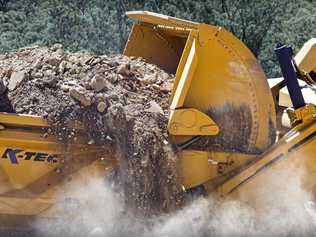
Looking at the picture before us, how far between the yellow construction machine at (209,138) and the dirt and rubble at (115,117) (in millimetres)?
105

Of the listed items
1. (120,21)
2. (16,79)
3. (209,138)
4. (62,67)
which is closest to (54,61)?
(62,67)

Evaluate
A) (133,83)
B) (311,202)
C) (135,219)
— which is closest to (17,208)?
(135,219)

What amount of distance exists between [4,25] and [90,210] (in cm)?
761

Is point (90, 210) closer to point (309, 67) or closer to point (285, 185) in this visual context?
point (285, 185)

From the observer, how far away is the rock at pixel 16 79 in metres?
5.63

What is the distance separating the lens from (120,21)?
1238cm

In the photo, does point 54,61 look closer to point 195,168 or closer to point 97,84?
point 97,84

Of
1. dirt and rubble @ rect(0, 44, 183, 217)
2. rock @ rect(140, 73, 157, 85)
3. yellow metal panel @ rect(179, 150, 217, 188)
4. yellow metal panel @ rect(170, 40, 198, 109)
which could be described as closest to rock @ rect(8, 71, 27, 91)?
dirt and rubble @ rect(0, 44, 183, 217)

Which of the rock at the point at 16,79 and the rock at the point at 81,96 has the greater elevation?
the rock at the point at 81,96

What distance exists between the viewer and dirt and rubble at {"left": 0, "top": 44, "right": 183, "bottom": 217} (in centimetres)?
534

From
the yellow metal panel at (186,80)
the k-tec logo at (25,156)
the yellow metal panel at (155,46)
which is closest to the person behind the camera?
the k-tec logo at (25,156)

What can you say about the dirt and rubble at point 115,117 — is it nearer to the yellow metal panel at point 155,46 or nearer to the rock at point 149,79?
the rock at point 149,79

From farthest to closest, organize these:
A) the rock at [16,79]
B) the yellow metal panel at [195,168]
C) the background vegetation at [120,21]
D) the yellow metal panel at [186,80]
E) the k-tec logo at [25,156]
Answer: the background vegetation at [120,21] < the rock at [16,79] < the yellow metal panel at [195,168] < the yellow metal panel at [186,80] < the k-tec logo at [25,156]

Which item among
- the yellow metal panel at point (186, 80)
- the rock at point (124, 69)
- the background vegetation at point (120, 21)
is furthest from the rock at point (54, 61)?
the background vegetation at point (120, 21)
